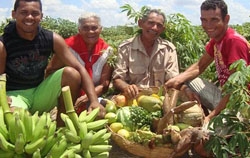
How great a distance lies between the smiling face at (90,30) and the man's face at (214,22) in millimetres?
1249

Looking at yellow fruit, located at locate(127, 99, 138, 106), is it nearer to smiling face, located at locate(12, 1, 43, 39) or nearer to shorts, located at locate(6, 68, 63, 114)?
shorts, located at locate(6, 68, 63, 114)

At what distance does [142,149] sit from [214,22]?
55.0 inches

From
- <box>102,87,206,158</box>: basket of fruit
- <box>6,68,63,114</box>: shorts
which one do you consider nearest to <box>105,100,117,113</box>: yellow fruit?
<box>102,87,206,158</box>: basket of fruit

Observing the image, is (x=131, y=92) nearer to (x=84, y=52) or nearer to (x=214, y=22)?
(x=84, y=52)

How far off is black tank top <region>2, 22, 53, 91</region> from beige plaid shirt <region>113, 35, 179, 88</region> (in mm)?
1007

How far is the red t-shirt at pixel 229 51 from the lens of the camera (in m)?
3.74

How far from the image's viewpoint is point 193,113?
3.78 meters

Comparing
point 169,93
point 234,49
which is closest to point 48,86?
point 169,93

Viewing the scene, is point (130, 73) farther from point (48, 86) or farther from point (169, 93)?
point (48, 86)

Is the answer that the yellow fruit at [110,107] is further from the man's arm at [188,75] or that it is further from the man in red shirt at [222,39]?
the man in red shirt at [222,39]

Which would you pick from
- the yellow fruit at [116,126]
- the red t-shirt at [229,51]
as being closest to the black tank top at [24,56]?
the yellow fruit at [116,126]

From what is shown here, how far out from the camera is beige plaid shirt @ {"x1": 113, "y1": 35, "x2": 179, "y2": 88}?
4.66 meters

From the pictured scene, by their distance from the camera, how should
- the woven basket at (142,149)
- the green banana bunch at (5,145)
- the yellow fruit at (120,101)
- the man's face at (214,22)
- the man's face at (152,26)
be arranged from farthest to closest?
the man's face at (152,26), the yellow fruit at (120,101), the man's face at (214,22), the woven basket at (142,149), the green banana bunch at (5,145)

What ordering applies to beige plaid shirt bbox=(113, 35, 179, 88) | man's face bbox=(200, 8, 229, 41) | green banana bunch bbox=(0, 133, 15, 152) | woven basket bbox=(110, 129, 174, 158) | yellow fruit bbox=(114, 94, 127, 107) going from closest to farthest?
green banana bunch bbox=(0, 133, 15, 152)
woven basket bbox=(110, 129, 174, 158)
man's face bbox=(200, 8, 229, 41)
yellow fruit bbox=(114, 94, 127, 107)
beige plaid shirt bbox=(113, 35, 179, 88)
